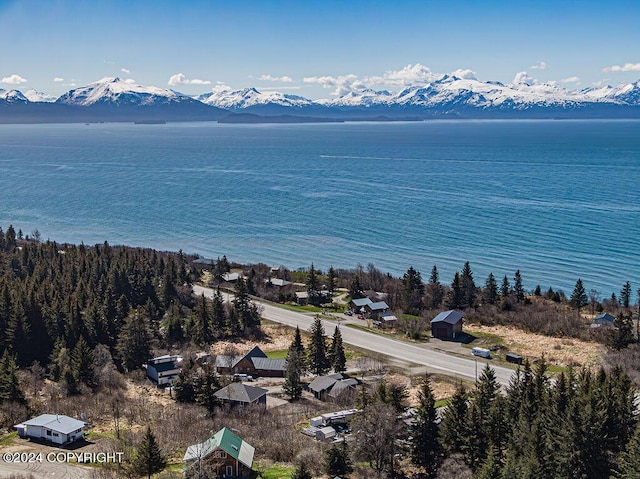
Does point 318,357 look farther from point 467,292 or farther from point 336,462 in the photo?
point 467,292

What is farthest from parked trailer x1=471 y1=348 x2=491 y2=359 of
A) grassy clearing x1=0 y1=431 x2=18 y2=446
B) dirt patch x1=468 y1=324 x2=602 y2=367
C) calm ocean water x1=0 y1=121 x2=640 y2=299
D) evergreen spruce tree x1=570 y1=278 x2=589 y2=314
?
grassy clearing x1=0 y1=431 x2=18 y2=446

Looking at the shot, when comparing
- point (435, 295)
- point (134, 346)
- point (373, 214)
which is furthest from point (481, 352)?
point (373, 214)

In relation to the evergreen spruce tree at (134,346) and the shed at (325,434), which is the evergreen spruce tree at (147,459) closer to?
the shed at (325,434)

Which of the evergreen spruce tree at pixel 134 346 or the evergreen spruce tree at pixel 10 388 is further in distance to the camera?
the evergreen spruce tree at pixel 134 346

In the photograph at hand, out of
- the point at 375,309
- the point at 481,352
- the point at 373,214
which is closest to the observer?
the point at 481,352

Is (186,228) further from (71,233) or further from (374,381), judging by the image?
(374,381)

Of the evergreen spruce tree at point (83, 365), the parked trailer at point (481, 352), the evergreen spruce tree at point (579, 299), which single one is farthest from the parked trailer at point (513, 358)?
the evergreen spruce tree at point (83, 365)

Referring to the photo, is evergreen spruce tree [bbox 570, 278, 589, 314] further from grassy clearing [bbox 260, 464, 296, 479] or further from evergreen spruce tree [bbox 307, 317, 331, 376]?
grassy clearing [bbox 260, 464, 296, 479]
